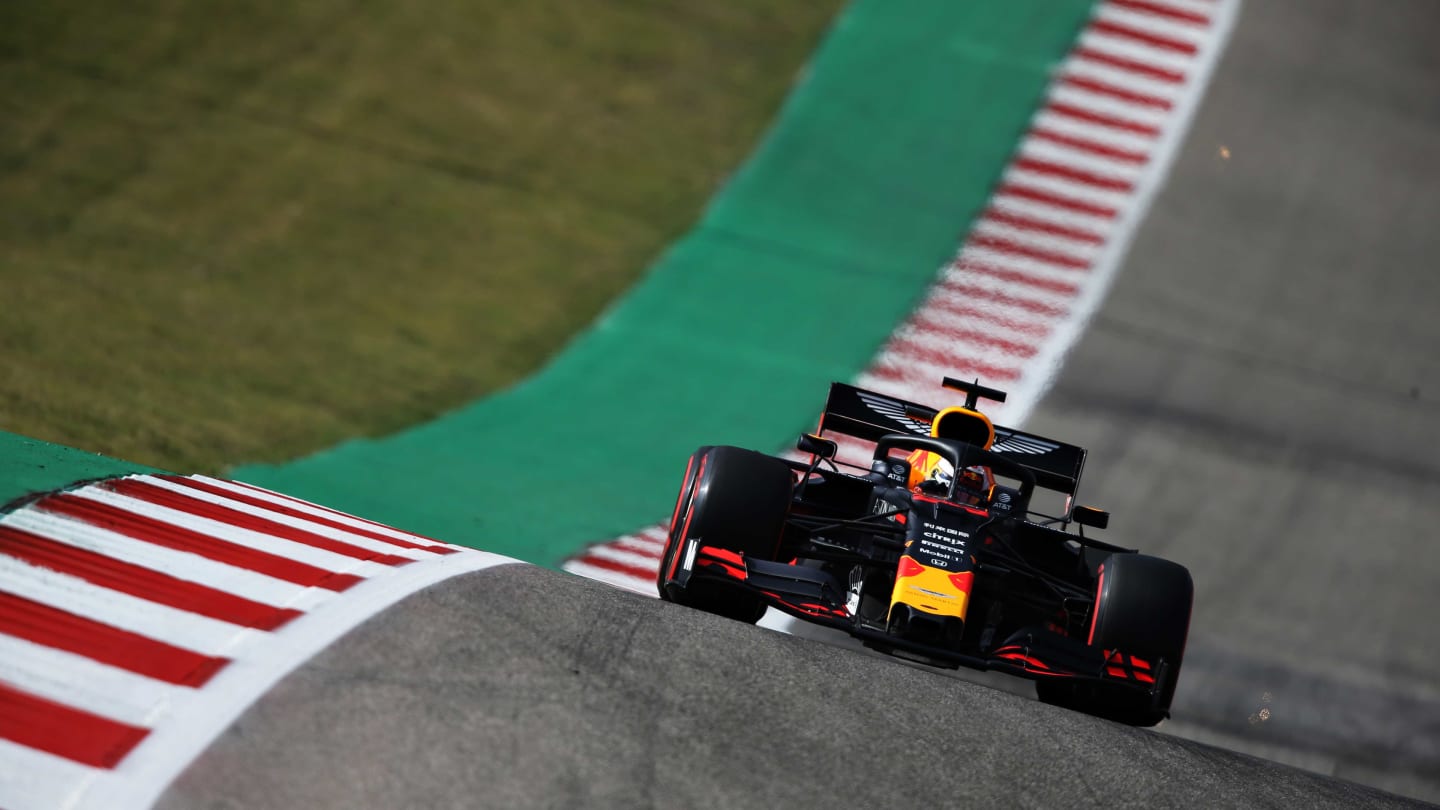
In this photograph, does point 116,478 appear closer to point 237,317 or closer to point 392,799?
point 392,799

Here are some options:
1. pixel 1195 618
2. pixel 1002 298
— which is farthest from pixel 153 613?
pixel 1002 298

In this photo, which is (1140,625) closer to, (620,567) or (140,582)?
(620,567)

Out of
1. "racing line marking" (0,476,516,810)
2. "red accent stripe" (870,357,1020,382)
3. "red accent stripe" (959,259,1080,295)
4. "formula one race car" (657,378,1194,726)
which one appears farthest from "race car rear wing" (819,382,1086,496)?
"red accent stripe" (959,259,1080,295)

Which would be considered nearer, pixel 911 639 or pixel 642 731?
pixel 642 731

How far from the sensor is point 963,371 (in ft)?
34.9

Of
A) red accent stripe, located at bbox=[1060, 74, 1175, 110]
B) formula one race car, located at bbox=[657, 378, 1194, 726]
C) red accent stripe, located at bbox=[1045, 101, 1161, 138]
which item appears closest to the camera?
formula one race car, located at bbox=[657, 378, 1194, 726]

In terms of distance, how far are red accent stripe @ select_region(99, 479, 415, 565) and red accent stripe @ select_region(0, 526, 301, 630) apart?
698 millimetres

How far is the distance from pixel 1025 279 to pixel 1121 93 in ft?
9.00

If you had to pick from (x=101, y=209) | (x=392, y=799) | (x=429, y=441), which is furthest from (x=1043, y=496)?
(x=101, y=209)

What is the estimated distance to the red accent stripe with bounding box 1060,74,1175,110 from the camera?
1307cm

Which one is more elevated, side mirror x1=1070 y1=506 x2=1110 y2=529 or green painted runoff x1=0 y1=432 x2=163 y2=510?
side mirror x1=1070 y1=506 x2=1110 y2=529

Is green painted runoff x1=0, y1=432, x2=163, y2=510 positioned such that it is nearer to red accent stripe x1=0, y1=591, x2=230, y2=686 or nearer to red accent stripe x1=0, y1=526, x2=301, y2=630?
red accent stripe x1=0, y1=526, x2=301, y2=630

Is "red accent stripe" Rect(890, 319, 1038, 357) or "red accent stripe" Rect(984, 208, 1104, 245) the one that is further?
"red accent stripe" Rect(984, 208, 1104, 245)

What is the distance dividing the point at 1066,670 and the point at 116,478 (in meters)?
4.30
